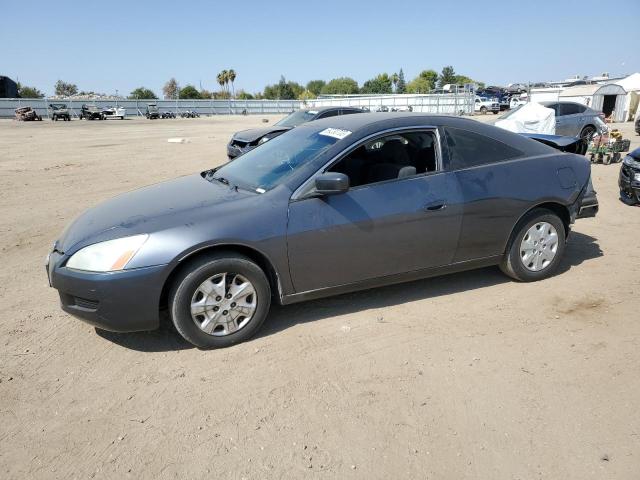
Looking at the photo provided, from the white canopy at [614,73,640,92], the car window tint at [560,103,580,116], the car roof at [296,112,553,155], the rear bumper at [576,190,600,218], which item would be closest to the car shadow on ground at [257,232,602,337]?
Answer: the rear bumper at [576,190,600,218]

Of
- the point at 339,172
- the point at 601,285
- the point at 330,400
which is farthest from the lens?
the point at 601,285

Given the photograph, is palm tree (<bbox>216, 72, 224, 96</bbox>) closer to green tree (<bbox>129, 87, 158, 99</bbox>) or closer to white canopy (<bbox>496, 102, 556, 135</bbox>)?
green tree (<bbox>129, 87, 158, 99</bbox>)

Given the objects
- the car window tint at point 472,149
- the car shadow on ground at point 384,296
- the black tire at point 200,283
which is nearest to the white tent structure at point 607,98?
the car shadow on ground at point 384,296

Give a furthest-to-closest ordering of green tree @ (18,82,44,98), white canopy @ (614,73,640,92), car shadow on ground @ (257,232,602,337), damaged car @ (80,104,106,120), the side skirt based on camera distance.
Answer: green tree @ (18,82,44,98) → damaged car @ (80,104,106,120) → white canopy @ (614,73,640,92) → car shadow on ground @ (257,232,602,337) → the side skirt

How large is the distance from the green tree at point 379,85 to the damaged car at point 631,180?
113 meters

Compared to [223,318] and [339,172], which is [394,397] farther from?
[339,172]

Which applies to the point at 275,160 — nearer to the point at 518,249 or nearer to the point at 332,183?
the point at 332,183

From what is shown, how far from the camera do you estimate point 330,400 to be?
2920mm

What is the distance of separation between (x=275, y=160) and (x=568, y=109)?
45.9ft

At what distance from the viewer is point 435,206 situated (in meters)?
3.89

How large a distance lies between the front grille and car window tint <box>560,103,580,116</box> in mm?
15388

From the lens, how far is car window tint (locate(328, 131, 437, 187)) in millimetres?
3830

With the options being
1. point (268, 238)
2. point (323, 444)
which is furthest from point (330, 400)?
point (268, 238)

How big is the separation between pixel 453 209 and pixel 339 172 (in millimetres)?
1026
